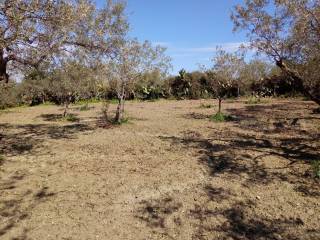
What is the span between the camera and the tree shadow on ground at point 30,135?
12.4m

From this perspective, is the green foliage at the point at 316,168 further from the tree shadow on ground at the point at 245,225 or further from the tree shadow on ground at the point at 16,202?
the tree shadow on ground at the point at 16,202

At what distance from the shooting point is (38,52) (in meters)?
9.64

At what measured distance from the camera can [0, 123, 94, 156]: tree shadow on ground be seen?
40.8 ft

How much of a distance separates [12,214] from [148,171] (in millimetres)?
3441

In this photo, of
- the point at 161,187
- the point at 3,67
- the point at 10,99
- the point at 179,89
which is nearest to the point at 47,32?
the point at 3,67

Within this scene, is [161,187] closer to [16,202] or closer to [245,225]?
[245,225]

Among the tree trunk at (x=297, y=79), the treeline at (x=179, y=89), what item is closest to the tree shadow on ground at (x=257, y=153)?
the tree trunk at (x=297, y=79)

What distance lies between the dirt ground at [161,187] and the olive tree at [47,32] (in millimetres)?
2912

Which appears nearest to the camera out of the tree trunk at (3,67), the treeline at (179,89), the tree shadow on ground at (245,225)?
the tree shadow on ground at (245,225)

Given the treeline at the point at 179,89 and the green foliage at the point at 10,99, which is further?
the green foliage at the point at 10,99

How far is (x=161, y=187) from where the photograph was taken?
343 inches

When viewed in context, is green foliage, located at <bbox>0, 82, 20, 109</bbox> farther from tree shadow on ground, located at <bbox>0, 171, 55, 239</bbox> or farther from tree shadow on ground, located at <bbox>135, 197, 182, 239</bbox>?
tree shadow on ground, located at <bbox>135, 197, 182, 239</bbox>

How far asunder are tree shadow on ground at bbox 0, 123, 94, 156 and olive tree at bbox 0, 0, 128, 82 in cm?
273

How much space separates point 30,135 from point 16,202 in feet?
24.8
